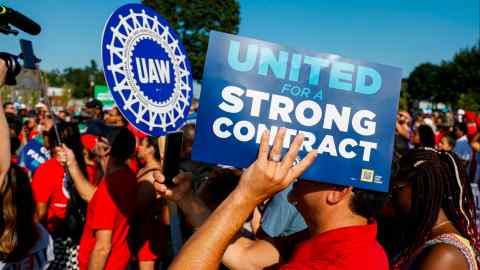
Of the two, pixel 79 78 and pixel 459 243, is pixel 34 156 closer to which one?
pixel 459 243

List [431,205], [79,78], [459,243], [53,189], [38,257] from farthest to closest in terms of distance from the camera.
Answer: [79,78]
[53,189]
[38,257]
[431,205]
[459,243]

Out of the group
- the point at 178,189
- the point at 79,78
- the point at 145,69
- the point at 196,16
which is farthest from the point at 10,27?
the point at 79,78

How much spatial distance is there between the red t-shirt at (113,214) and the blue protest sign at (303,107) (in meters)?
1.80

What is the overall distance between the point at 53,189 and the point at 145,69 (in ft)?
8.88

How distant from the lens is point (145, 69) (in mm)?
1816

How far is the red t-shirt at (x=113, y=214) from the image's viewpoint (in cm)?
327

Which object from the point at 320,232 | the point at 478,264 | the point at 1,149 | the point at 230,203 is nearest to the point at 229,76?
the point at 230,203

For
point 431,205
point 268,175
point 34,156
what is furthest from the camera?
point 34,156

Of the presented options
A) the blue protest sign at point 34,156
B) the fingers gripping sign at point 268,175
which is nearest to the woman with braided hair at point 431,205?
the fingers gripping sign at point 268,175

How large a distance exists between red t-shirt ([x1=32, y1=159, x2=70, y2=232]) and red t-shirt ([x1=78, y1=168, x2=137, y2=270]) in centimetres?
72

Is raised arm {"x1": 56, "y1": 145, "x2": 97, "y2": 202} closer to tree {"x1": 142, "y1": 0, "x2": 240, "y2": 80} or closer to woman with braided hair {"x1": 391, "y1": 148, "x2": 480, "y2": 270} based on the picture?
woman with braided hair {"x1": 391, "y1": 148, "x2": 480, "y2": 270}

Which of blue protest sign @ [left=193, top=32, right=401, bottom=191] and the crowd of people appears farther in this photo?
blue protest sign @ [left=193, top=32, right=401, bottom=191]

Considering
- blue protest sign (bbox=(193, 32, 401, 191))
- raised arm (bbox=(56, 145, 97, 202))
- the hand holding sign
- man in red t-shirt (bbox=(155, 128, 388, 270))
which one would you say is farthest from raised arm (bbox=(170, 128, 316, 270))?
raised arm (bbox=(56, 145, 97, 202))

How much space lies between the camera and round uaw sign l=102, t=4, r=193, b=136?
1702 millimetres
